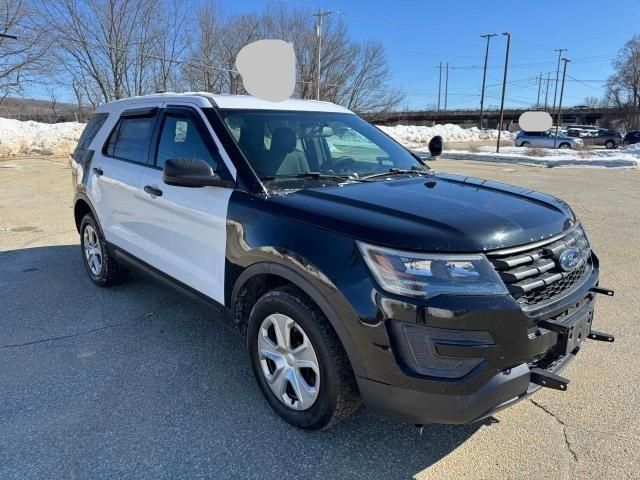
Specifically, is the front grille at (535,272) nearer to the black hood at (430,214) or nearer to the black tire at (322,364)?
the black hood at (430,214)

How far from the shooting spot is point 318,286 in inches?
92.4

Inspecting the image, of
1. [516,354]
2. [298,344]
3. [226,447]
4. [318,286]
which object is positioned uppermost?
[318,286]

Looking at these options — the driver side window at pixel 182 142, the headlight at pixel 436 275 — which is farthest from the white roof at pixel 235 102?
the headlight at pixel 436 275

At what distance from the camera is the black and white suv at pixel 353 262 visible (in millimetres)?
2117

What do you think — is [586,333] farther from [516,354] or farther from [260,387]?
[260,387]

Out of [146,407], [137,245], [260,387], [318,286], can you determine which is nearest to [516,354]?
[318,286]

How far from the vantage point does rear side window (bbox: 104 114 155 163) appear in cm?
396

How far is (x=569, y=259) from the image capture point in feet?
8.15

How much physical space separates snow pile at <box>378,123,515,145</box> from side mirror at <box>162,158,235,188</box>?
34.0m

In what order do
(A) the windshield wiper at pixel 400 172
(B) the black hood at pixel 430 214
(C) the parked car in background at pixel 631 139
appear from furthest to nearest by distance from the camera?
(C) the parked car in background at pixel 631 139 < (A) the windshield wiper at pixel 400 172 < (B) the black hood at pixel 430 214

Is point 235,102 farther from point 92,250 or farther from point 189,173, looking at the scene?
point 92,250

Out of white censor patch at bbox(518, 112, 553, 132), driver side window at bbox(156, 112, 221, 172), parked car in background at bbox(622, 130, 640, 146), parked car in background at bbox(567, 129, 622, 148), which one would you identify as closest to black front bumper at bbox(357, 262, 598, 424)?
driver side window at bbox(156, 112, 221, 172)

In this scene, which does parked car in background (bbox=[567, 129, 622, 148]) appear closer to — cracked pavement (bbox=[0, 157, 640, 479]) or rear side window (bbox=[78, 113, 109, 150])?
cracked pavement (bbox=[0, 157, 640, 479])

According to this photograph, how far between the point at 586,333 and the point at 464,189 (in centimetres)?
108
